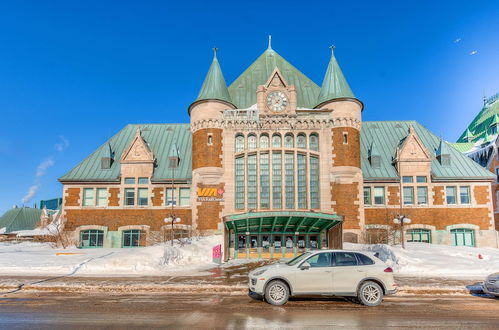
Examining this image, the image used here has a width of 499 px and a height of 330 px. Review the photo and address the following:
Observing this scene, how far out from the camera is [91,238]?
1309 inches

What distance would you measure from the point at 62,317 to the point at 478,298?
43.7 feet

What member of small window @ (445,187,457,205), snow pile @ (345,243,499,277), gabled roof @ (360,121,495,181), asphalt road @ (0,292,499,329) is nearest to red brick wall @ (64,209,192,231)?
gabled roof @ (360,121,495,181)

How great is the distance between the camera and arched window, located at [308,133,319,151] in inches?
1303

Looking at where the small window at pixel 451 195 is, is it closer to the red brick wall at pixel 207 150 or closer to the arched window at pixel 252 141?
the arched window at pixel 252 141

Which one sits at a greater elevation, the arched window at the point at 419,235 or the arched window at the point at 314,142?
the arched window at the point at 314,142

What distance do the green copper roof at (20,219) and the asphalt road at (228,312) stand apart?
2512 inches

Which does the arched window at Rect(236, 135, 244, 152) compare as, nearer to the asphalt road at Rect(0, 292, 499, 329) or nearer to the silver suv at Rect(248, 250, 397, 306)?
the asphalt road at Rect(0, 292, 499, 329)

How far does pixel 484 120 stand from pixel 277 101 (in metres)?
76.3

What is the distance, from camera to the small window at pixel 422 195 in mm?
33156

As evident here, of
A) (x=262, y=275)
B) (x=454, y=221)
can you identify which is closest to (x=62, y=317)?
(x=262, y=275)

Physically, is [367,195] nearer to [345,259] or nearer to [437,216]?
[437,216]

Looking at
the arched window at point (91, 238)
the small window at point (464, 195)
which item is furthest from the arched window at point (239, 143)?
the small window at point (464, 195)

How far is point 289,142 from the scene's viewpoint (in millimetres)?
33250

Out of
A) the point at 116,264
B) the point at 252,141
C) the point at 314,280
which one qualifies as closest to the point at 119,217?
the point at 116,264
